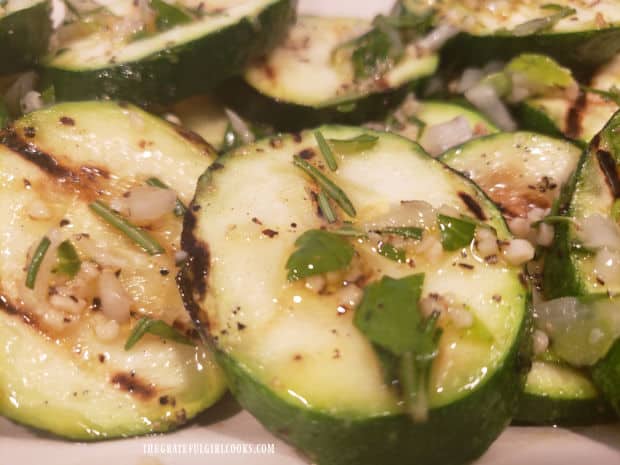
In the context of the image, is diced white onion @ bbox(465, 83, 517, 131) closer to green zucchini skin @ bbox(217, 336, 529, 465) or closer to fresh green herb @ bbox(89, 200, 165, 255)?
green zucchini skin @ bbox(217, 336, 529, 465)

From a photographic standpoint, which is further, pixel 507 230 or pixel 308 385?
pixel 507 230

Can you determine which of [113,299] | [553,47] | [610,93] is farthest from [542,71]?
[113,299]

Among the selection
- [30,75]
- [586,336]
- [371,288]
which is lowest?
[586,336]

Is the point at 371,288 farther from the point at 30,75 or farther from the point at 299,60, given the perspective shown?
the point at 30,75

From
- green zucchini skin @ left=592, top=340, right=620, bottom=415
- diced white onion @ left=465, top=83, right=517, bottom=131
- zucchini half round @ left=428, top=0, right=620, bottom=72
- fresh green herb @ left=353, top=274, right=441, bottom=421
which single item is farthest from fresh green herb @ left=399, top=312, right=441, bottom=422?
zucchini half round @ left=428, top=0, right=620, bottom=72

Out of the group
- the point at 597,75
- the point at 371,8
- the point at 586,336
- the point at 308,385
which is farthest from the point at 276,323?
the point at 371,8

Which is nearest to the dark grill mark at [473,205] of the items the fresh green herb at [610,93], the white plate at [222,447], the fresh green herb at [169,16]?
the white plate at [222,447]

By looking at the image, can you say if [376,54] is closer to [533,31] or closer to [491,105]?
[491,105]
